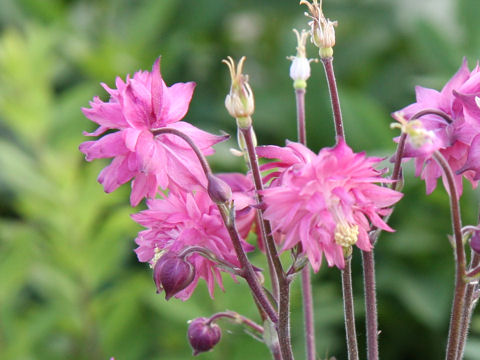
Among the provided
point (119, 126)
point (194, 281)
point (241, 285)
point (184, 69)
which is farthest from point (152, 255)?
point (184, 69)

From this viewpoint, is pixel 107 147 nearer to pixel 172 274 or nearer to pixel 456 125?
pixel 172 274

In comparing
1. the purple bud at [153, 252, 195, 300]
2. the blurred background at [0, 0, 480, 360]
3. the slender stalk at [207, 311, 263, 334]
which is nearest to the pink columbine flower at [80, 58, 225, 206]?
the purple bud at [153, 252, 195, 300]

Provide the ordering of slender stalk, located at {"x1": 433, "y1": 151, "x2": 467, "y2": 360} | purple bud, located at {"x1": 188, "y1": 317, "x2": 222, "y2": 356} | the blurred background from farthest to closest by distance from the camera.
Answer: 1. the blurred background
2. purple bud, located at {"x1": 188, "y1": 317, "x2": 222, "y2": 356}
3. slender stalk, located at {"x1": 433, "y1": 151, "x2": 467, "y2": 360}

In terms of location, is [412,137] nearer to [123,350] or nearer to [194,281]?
[194,281]

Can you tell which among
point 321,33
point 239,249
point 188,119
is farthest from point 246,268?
point 188,119

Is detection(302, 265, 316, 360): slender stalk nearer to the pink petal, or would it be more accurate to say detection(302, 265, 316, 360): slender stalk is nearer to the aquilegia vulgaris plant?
the aquilegia vulgaris plant

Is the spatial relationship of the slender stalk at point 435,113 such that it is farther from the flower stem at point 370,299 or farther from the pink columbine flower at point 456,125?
the flower stem at point 370,299

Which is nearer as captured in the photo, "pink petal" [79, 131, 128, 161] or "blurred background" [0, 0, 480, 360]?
"pink petal" [79, 131, 128, 161]
